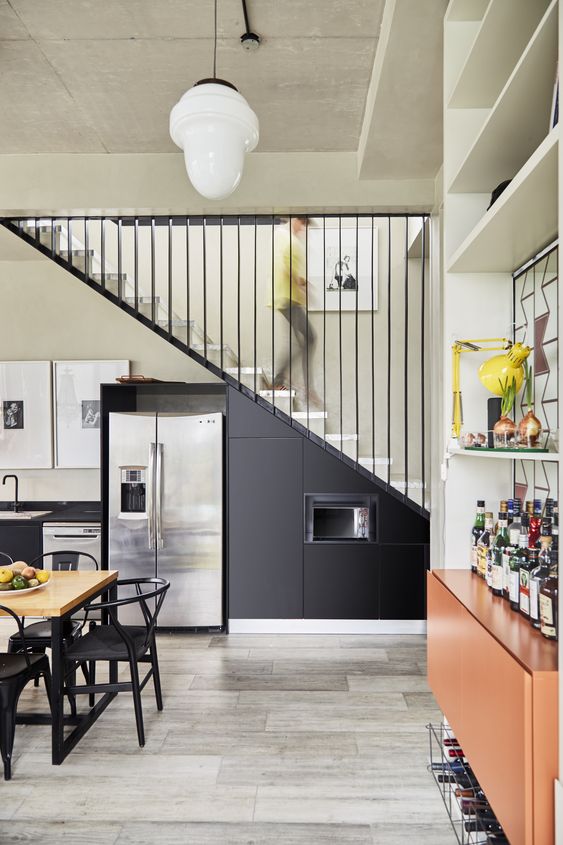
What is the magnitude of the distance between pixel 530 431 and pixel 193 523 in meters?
3.35

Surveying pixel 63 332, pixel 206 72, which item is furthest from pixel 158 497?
pixel 206 72

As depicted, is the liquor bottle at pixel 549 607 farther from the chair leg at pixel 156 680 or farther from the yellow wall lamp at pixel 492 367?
the chair leg at pixel 156 680

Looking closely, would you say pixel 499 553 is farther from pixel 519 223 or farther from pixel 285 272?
pixel 285 272

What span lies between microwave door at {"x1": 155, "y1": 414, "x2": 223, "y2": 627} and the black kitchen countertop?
67 cm

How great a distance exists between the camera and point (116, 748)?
300 cm

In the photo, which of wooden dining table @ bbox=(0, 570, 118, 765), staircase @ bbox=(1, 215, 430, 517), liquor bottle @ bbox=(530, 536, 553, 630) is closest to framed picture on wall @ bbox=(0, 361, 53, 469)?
staircase @ bbox=(1, 215, 430, 517)

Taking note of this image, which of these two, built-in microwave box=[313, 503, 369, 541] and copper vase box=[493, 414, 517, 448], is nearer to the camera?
copper vase box=[493, 414, 517, 448]

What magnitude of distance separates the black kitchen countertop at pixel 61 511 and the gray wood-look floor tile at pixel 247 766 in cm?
143

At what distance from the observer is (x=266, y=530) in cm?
480

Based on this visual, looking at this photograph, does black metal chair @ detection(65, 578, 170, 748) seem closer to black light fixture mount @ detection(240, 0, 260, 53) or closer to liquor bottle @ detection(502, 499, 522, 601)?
liquor bottle @ detection(502, 499, 522, 601)

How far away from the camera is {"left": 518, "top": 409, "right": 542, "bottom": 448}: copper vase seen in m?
1.81

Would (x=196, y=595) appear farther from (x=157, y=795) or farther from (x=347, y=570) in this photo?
(x=157, y=795)

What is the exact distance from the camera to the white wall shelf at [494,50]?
1.91 meters

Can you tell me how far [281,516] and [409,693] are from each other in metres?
1.62
